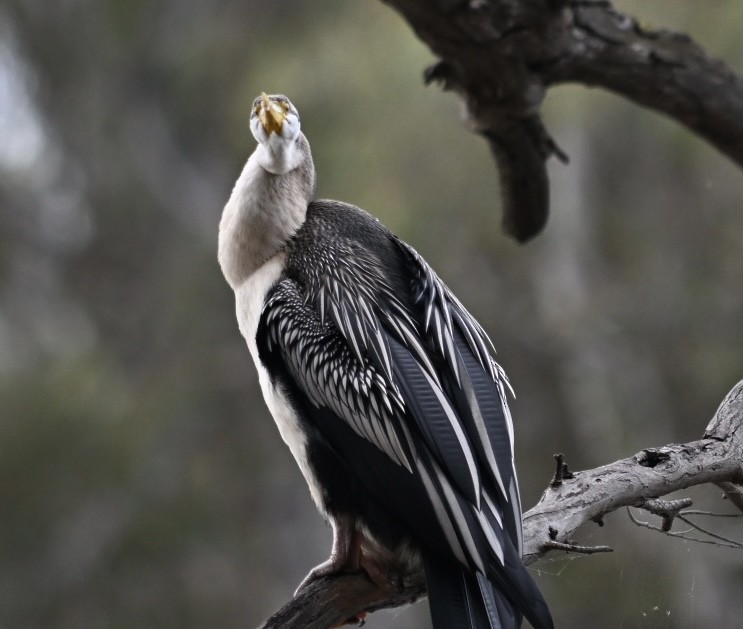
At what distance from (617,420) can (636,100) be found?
377 cm

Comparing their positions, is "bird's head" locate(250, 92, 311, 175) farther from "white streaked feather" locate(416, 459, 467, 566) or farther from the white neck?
"white streaked feather" locate(416, 459, 467, 566)

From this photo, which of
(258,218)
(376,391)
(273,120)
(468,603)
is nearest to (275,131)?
(273,120)

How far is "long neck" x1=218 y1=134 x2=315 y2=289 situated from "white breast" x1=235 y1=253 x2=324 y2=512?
1.2 inches

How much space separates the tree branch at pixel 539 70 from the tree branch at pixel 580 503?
1.14 metres

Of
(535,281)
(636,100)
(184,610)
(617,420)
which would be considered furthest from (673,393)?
(636,100)

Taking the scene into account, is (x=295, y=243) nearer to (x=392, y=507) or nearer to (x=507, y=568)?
(x=392, y=507)

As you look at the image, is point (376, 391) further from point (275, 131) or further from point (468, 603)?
point (275, 131)

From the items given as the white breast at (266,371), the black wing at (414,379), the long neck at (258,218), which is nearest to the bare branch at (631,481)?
the black wing at (414,379)

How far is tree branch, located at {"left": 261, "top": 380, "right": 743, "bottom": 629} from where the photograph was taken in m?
2.04

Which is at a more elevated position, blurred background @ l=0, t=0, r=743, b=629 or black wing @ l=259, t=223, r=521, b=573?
blurred background @ l=0, t=0, r=743, b=629

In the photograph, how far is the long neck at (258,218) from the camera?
8.33 ft

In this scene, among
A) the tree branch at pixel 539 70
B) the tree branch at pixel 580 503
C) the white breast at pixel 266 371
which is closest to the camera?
the tree branch at pixel 580 503

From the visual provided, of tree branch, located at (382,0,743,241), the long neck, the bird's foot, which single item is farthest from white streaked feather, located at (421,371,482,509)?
tree branch, located at (382,0,743,241)

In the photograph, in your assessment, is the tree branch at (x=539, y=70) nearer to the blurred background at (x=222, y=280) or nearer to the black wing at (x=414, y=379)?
the black wing at (x=414, y=379)
